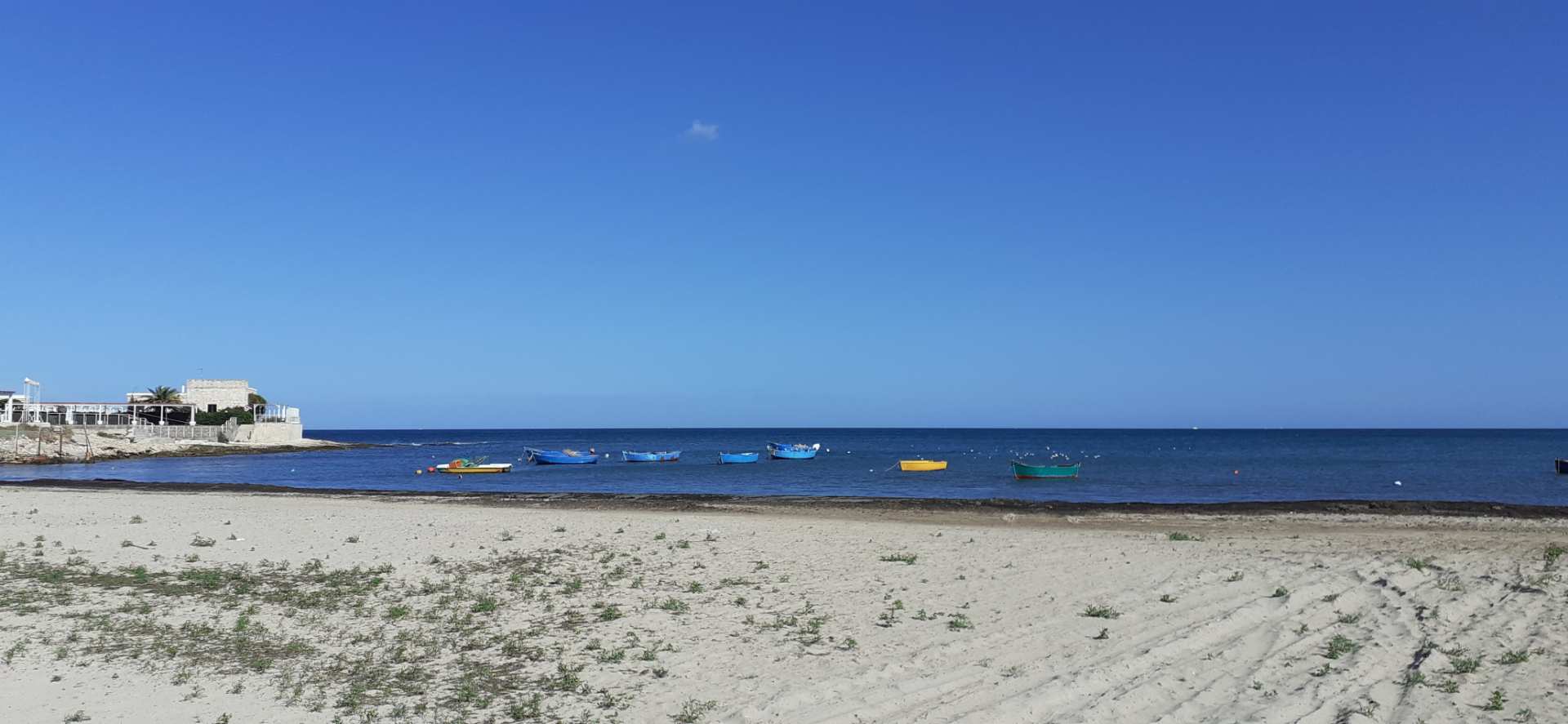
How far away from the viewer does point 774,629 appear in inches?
424

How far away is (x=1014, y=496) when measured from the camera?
136 ft

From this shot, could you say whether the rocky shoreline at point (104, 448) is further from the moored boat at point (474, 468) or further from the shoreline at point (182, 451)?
the moored boat at point (474, 468)

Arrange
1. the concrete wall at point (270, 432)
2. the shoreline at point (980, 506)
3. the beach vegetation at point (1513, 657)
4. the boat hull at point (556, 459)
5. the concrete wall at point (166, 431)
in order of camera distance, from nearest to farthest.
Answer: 1. the beach vegetation at point (1513, 657)
2. the shoreline at point (980, 506)
3. the boat hull at point (556, 459)
4. the concrete wall at point (166, 431)
5. the concrete wall at point (270, 432)

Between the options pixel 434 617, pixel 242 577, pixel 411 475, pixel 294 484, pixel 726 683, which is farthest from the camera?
pixel 411 475

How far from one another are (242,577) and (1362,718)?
1334cm

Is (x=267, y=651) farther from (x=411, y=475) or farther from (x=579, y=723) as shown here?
(x=411, y=475)

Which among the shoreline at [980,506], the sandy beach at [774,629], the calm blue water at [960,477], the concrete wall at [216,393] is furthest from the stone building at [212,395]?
the sandy beach at [774,629]

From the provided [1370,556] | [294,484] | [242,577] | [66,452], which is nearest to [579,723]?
[242,577]

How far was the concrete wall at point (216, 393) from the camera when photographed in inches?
4213

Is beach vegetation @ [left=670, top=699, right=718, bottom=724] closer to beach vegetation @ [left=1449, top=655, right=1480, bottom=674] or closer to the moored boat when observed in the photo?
beach vegetation @ [left=1449, top=655, right=1480, bottom=674]

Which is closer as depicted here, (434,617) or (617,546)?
(434,617)

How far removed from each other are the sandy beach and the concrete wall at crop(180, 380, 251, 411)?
326ft

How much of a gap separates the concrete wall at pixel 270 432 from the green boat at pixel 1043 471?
3033 inches

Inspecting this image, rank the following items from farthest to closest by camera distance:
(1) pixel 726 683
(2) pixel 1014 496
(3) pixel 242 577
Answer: (2) pixel 1014 496, (3) pixel 242 577, (1) pixel 726 683
